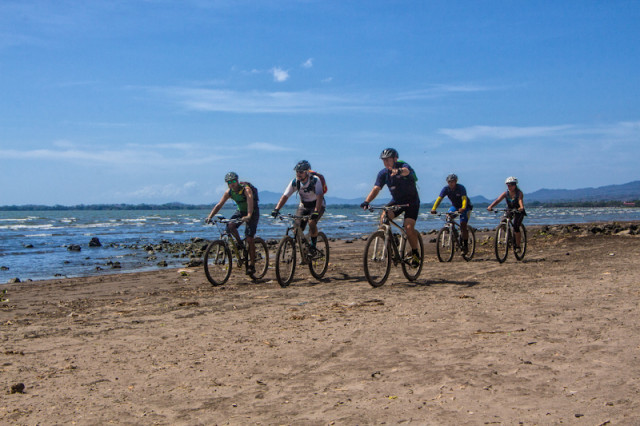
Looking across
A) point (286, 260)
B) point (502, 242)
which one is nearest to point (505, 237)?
point (502, 242)

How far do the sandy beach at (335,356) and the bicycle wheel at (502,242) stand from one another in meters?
3.42

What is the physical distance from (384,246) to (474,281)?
6.68 feet

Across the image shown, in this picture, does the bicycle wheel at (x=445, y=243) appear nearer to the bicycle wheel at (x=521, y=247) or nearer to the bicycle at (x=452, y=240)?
the bicycle at (x=452, y=240)

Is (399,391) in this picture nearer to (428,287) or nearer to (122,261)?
(428,287)

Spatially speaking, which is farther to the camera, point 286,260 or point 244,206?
point 244,206

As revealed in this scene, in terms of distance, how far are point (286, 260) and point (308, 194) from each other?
4.52ft

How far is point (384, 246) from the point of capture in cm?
955

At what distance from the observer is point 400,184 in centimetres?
954

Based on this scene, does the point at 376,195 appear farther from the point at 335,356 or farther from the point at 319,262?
the point at 335,356

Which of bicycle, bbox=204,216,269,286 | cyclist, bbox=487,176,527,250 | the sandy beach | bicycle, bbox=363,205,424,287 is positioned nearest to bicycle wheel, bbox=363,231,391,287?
bicycle, bbox=363,205,424,287

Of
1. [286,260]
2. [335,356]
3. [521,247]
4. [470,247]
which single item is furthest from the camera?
[470,247]

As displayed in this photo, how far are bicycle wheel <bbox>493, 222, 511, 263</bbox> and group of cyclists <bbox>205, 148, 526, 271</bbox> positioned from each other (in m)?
0.37

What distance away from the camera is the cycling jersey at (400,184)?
31.3ft

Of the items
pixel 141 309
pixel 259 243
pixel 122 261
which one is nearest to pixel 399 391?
pixel 141 309
